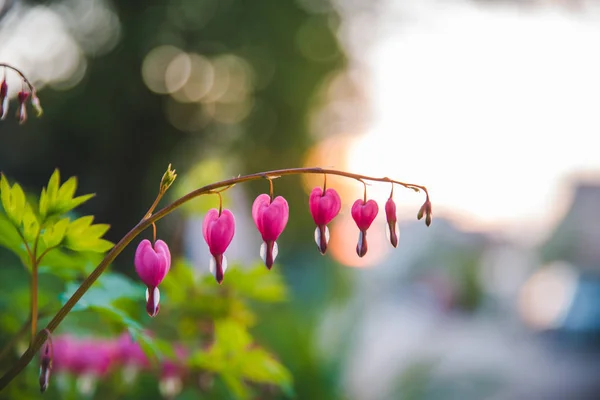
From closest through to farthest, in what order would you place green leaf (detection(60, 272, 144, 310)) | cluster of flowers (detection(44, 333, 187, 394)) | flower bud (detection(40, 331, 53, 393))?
flower bud (detection(40, 331, 53, 393))
green leaf (detection(60, 272, 144, 310))
cluster of flowers (detection(44, 333, 187, 394))

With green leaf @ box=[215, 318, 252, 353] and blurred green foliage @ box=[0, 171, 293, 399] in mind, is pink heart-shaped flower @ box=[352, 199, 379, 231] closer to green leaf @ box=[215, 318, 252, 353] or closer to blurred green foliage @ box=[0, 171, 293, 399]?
blurred green foliage @ box=[0, 171, 293, 399]

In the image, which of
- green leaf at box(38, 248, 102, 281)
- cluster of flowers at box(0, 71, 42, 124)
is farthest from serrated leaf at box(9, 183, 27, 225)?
green leaf at box(38, 248, 102, 281)

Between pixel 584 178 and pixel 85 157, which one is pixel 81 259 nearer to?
pixel 85 157

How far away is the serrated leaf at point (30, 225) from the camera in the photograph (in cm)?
80

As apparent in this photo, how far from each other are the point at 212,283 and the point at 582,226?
97.7 ft

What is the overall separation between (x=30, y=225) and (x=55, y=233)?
34 mm

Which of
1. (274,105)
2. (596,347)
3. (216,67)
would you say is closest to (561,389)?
(596,347)

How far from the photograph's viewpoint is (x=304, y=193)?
35.5 feet

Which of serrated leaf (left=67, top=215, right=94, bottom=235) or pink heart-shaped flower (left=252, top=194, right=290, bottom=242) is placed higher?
pink heart-shaped flower (left=252, top=194, right=290, bottom=242)

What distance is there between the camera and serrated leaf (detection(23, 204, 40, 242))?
801 millimetres

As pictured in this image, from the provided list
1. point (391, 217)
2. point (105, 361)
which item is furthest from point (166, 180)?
point (105, 361)

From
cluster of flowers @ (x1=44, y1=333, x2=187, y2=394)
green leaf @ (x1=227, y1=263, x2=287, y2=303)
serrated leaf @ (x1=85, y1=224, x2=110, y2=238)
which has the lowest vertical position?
cluster of flowers @ (x1=44, y1=333, x2=187, y2=394)

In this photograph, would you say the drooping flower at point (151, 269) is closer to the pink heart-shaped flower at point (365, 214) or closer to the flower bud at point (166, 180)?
the flower bud at point (166, 180)

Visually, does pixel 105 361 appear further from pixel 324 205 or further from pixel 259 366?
pixel 324 205
